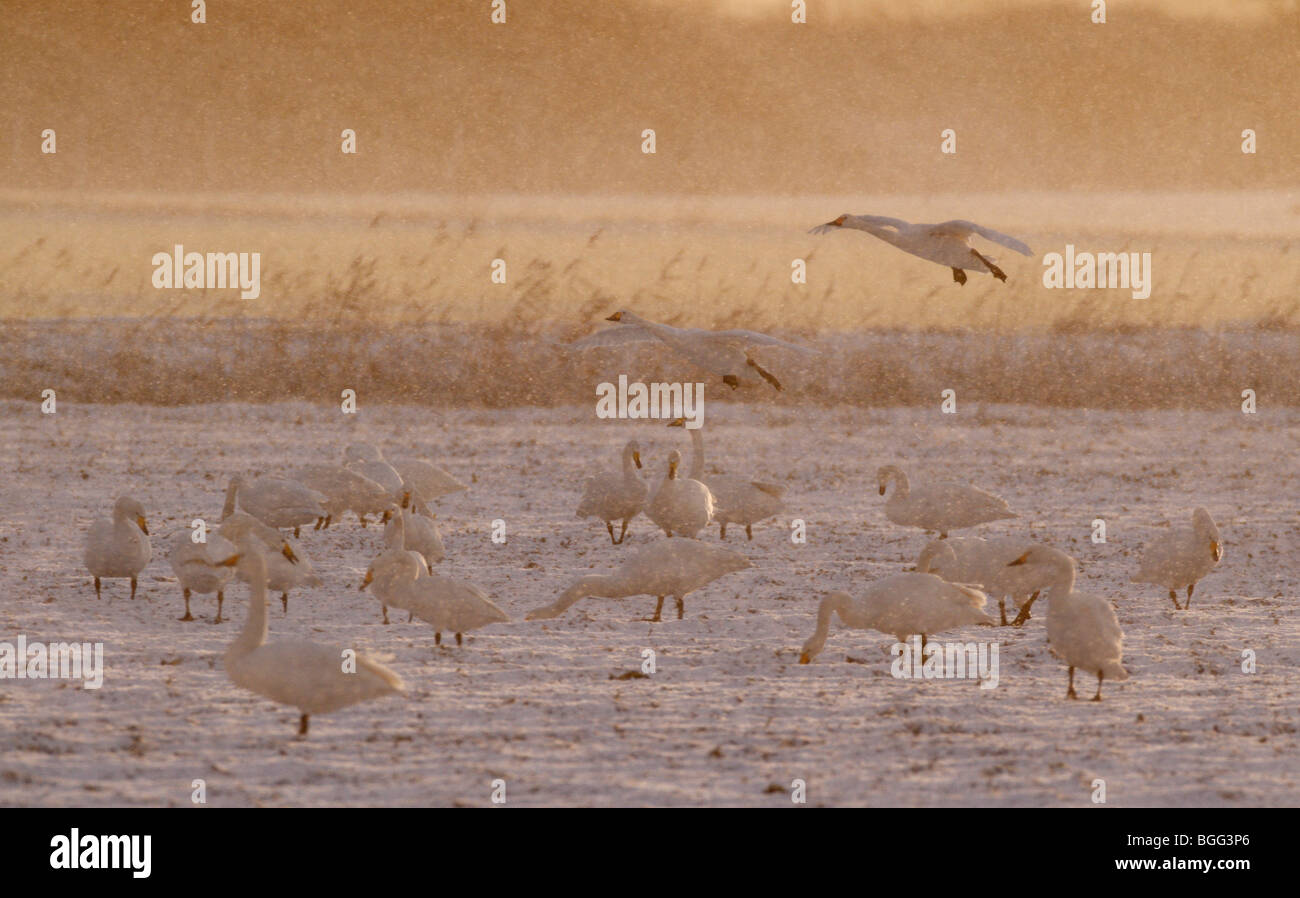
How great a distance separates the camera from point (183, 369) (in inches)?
1078

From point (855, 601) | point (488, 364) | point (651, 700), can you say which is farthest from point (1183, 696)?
point (488, 364)

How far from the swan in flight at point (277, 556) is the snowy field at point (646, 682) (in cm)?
26

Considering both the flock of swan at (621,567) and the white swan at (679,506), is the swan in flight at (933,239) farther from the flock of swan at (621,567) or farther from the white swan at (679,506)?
the white swan at (679,506)

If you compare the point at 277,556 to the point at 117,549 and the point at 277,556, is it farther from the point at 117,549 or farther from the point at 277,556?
the point at 117,549

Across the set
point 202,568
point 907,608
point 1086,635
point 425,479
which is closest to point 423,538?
point 202,568

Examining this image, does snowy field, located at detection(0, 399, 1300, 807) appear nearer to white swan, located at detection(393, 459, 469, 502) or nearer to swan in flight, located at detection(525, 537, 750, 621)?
swan in flight, located at detection(525, 537, 750, 621)

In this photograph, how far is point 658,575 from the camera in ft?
31.2

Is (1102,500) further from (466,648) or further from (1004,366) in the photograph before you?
(1004,366)

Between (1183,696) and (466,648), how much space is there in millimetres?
3971

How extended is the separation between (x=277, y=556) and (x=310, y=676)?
2719 mm

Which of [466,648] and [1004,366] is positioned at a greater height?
[1004,366]

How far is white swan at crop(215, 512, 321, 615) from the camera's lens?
937 centimetres

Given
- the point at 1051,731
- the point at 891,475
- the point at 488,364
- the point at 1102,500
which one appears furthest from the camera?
the point at 488,364

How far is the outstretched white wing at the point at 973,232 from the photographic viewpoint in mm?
9492
